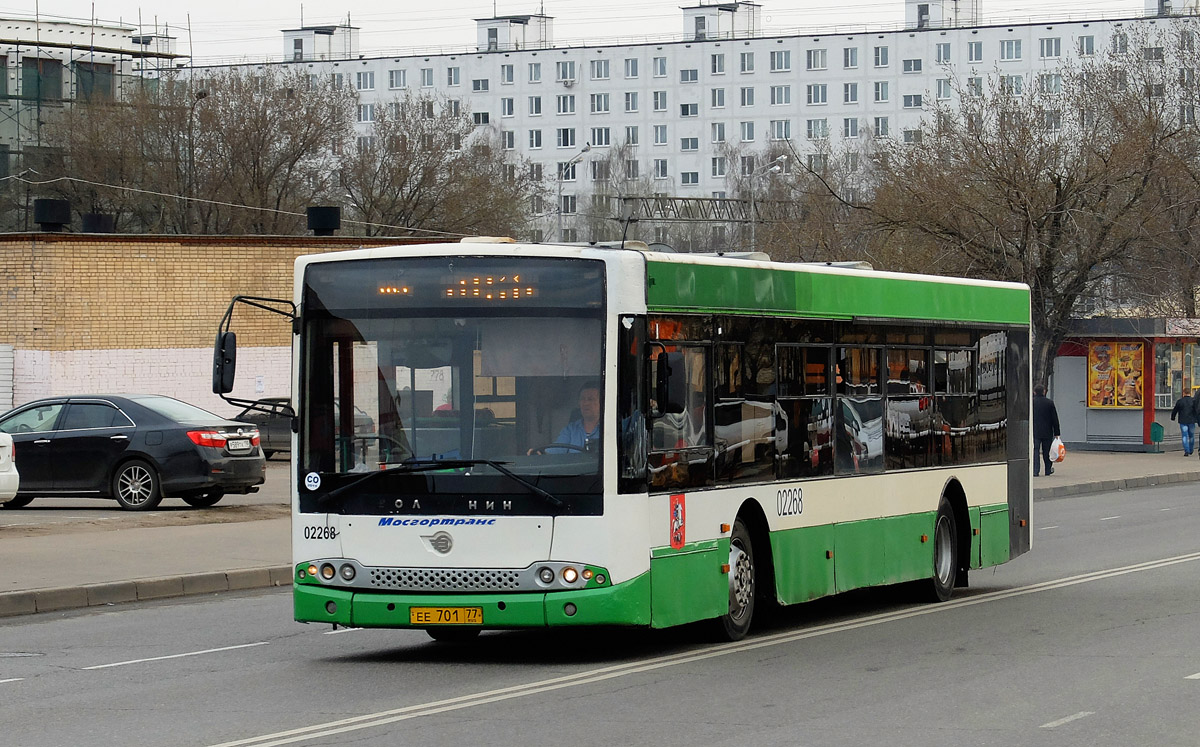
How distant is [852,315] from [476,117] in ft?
339

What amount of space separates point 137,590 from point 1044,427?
22317 mm

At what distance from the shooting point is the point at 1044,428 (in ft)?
110

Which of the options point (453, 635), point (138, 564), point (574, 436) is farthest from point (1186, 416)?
point (574, 436)

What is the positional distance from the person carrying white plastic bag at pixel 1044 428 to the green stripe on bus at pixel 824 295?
56.8 ft

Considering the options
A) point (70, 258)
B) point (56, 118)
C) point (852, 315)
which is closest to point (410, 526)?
Result: point (852, 315)

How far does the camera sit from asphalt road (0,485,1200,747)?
26.5 feet

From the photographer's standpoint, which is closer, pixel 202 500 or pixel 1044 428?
pixel 202 500

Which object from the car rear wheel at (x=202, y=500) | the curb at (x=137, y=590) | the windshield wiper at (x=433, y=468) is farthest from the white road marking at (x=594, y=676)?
the car rear wheel at (x=202, y=500)

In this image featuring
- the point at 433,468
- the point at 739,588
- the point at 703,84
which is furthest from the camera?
the point at 703,84

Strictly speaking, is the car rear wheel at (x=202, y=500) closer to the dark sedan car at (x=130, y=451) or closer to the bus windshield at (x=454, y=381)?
the dark sedan car at (x=130, y=451)

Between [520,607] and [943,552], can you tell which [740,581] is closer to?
[520,607]

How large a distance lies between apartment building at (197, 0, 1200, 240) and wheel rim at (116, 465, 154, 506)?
270 feet

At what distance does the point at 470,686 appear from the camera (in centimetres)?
955

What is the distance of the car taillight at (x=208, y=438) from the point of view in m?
22.2
